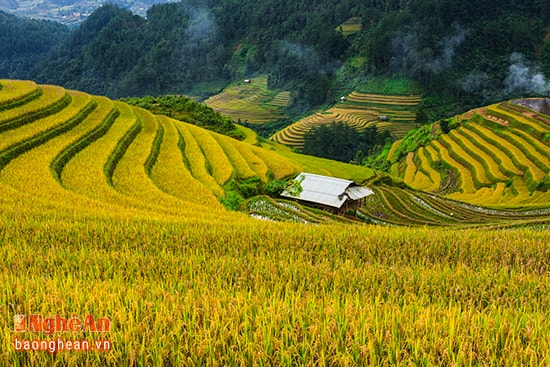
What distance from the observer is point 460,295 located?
326 cm

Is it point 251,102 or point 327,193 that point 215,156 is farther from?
point 251,102

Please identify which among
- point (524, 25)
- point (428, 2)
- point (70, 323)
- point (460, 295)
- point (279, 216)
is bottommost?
point (279, 216)

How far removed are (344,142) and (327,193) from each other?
30.2 metres

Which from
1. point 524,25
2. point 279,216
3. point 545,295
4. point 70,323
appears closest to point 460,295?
point 545,295

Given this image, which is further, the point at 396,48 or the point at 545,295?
the point at 396,48

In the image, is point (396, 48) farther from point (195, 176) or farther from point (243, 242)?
point (243, 242)

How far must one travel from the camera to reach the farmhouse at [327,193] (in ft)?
48.2

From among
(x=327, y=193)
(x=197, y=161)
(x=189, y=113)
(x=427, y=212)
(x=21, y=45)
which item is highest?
(x=21, y=45)

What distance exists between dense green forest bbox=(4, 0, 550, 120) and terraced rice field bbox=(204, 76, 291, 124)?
2.63 metres

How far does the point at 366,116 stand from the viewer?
5162 centimetres

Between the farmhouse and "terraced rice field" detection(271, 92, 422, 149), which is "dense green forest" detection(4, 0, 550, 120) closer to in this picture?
Result: "terraced rice field" detection(271, 92, 422, 149)

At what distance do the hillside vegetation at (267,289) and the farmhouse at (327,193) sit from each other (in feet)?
22.9

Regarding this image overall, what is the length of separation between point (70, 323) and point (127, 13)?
116 m

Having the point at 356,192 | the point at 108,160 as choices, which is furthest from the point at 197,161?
the point at 356,192
